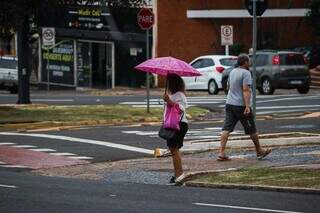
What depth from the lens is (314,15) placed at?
43406 mm

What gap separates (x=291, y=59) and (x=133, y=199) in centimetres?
2431

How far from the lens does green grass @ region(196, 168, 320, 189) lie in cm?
1216

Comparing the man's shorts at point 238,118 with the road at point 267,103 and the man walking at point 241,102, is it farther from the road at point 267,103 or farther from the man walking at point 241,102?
the road at point 267,103

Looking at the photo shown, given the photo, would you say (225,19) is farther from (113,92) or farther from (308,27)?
(113,92)

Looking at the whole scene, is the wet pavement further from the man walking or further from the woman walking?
the man walking

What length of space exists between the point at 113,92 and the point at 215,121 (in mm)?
18322

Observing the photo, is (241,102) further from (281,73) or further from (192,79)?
(192,79)

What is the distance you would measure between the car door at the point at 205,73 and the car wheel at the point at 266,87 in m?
2.67

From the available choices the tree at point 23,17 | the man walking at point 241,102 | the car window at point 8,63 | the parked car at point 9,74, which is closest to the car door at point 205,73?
the tree at point 23,17

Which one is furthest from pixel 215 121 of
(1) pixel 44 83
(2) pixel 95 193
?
(1) pixel 44 83

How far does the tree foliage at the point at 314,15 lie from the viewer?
4306 centimetres

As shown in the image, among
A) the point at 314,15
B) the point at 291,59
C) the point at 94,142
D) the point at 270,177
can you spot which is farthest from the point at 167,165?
the point at 314,15

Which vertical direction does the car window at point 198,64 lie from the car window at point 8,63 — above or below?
above

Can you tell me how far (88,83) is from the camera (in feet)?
155
